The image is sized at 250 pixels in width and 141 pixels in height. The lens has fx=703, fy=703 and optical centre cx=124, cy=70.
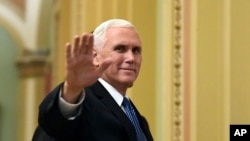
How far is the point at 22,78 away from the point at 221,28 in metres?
2.39

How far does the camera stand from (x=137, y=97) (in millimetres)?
2736

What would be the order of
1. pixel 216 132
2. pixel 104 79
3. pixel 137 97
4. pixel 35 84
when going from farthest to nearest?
pixel 35 84, pixel 137 97, pixel 216 132, pixel 104 79

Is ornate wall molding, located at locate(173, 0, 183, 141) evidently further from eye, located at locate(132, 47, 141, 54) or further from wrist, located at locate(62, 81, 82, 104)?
wrist, located at locate(62, 81, 82, 104)

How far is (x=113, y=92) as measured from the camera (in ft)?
5.52

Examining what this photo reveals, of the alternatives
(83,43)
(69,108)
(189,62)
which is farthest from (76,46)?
(189,62)

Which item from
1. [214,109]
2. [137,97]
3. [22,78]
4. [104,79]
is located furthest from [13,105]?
[104,79]

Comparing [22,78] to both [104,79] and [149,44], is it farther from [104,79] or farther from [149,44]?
[104,79]

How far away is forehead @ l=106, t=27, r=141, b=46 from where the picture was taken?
1.71m

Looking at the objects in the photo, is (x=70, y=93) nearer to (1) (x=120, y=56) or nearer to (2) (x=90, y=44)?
(2) (x=90, y=44)

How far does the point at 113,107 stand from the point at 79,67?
Result: 0.24m

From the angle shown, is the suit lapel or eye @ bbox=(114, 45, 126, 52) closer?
the suit lapel

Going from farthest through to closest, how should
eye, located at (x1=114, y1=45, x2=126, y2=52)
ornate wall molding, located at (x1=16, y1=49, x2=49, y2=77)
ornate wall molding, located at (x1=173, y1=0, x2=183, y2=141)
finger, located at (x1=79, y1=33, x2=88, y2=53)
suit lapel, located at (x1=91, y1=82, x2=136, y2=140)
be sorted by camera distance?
1. ornate wall molding, located at (x1=16, y1=49, x2=49, y2=77)
2. ornate wall molding, located at (x1=173, y1=0, x2=183, y2=141)
3. eye, located at (x1=114, y1=45, x2=126, y2=52)
4. suit lapel, located at (x1=91, y1=82, x2=136, y2=140)
5. finger, located at (x1=79, y1=33, x2=88, y2=53)

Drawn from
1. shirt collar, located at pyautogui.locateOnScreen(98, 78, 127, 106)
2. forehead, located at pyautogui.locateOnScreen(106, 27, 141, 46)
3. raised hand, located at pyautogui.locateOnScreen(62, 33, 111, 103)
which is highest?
forehead, located at pyautogui.locateOnScreen(106, 27, 141, 46)

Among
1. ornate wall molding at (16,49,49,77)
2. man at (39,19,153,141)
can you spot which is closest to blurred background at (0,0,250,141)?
man at (39,19,153,141)
